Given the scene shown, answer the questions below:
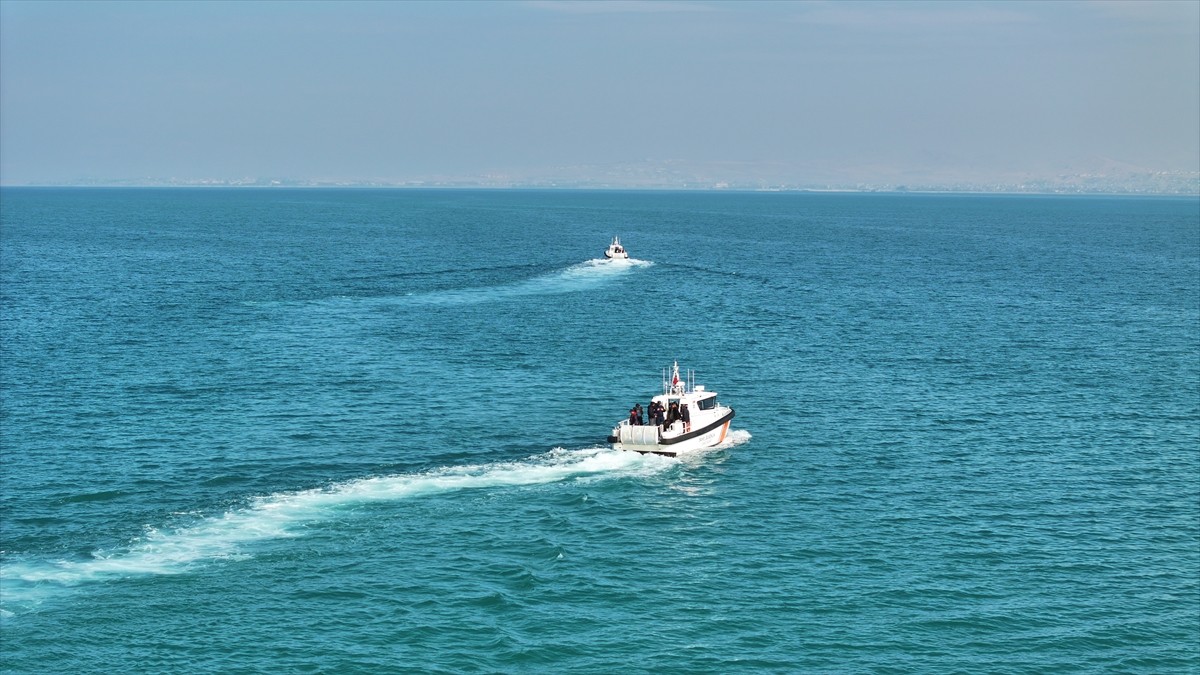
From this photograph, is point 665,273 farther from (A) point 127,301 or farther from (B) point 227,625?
(B) point 227,625

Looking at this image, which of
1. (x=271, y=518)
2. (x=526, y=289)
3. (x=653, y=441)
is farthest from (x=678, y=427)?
(x=526, y=289)

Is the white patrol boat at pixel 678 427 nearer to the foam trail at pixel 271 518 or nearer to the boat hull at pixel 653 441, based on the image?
the boat hull at pixel 653 441

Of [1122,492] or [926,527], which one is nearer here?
[926,527]

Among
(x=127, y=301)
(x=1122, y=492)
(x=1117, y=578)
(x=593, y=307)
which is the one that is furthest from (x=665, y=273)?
(x=1117, y=578)

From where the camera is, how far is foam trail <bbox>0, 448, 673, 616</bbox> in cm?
5841

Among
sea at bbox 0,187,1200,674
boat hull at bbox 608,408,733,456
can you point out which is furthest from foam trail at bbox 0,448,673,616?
boat hull at bbox 608,408,733,456

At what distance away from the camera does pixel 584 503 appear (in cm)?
7025

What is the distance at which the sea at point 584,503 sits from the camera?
52.8 meters

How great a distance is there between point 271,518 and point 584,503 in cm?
1811

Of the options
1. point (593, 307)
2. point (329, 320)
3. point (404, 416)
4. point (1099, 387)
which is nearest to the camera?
point (404, 416)

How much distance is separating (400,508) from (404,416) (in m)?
23.0

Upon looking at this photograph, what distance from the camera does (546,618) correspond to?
178 ft

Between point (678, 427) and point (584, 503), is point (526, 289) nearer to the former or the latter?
point (678, 427)

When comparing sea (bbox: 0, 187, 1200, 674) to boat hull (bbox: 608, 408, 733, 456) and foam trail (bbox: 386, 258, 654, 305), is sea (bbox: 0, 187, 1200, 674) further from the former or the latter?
foam trail (bbox: 386, 258, 654, 305)
